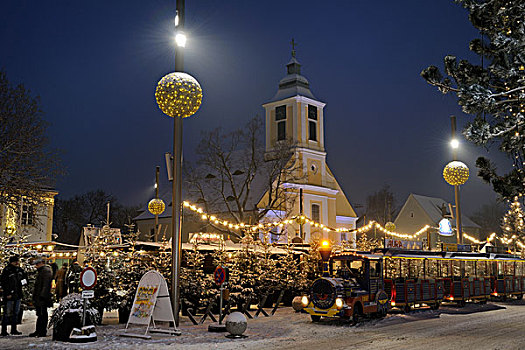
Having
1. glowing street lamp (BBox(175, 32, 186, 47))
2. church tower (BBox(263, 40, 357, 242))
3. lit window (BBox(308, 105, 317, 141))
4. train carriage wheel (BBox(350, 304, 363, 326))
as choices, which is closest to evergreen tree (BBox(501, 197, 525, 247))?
church tower (BBox(263, 40, 357, 242))

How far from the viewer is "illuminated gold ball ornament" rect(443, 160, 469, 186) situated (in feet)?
60.1

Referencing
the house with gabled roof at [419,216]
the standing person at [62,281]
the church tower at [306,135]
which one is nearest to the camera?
the standing person at [62,281]

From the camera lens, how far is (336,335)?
1475cm

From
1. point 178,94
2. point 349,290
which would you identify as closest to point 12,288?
point 178,94

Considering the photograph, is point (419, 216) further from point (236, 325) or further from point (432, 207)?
point (236, 325)

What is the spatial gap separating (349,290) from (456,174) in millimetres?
5386

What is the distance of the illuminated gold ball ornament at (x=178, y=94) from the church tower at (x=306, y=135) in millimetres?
38304

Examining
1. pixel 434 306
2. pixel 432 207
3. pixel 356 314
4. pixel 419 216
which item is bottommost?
pixel 434 306

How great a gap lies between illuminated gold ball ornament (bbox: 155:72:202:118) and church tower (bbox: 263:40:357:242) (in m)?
38.3

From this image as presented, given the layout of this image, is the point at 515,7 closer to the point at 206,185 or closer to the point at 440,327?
the point at 440,327

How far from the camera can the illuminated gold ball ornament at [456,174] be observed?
60.1ft

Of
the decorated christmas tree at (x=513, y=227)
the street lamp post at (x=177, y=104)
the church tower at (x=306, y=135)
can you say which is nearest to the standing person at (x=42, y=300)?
the street lamp post at (x=177, y=104)

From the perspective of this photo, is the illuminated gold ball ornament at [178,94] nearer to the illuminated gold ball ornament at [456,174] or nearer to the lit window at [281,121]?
the illuminated gold ball ornament at [456,174]

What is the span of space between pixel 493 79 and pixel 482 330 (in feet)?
24.9
